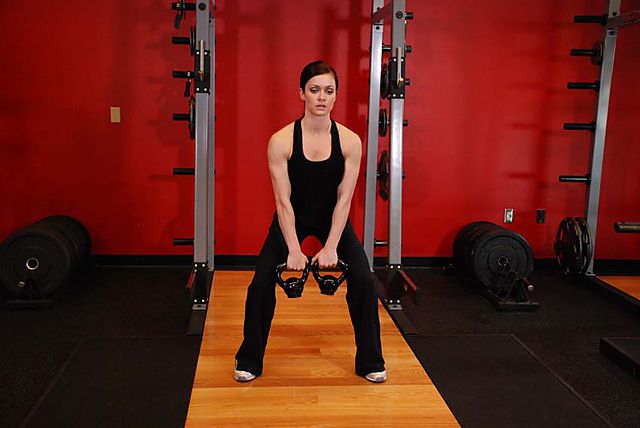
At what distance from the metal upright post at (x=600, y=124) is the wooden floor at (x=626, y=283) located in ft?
0.48

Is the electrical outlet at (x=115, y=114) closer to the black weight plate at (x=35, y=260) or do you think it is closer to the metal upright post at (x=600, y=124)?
the black weight plate at (x=35, y=260)

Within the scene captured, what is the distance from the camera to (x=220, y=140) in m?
4.37

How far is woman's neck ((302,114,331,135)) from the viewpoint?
2.66 meters

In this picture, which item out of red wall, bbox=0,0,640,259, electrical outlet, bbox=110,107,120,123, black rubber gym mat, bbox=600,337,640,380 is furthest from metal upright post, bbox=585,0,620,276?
electrical outlet, bbox=110,107,120,123

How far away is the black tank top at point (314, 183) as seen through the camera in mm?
2674

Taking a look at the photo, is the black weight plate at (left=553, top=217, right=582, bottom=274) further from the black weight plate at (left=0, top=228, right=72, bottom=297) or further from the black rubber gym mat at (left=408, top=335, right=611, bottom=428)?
the black weight plate at (left=0, top=228, right=72, bottom=297)

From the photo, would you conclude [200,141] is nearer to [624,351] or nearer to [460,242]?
[460,242]

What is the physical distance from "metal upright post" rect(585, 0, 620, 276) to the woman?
6.65 ft

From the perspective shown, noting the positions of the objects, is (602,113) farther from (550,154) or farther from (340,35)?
(340,35)

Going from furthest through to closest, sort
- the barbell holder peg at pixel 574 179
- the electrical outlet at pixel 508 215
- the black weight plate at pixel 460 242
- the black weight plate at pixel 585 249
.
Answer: the electrical outlet at pixel 508 215
the black weight plate at pixel 460 242
the barbell holder peg at pixel 574 179
the black weight plate at pixel 585 249

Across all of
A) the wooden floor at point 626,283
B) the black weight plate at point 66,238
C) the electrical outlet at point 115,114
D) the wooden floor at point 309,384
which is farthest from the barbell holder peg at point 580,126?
the black weight plate at point 66,238

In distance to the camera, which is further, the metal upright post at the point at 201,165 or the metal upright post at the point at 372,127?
the metal upright post at the point at 372,127

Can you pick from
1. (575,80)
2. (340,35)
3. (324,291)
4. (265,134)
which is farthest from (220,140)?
(575,80)

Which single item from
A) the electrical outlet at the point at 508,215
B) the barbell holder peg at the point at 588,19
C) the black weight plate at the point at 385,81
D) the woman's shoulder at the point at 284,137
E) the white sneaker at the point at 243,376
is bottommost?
the white sneaker at the point at 243,376
